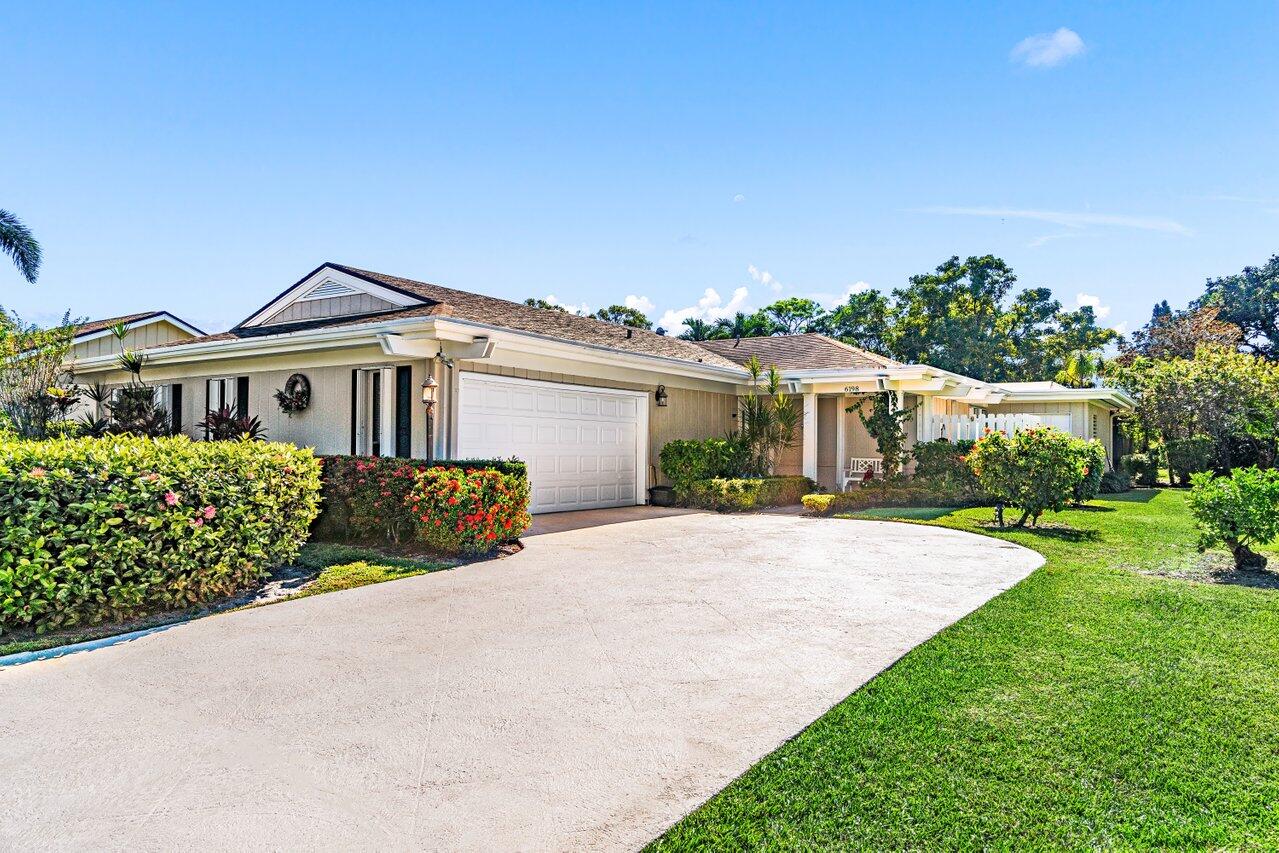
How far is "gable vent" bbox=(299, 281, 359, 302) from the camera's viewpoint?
532 inches

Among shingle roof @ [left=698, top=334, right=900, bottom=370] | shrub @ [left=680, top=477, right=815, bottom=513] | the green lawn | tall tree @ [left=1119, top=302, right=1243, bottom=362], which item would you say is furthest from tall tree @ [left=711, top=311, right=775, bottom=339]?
the green lawn

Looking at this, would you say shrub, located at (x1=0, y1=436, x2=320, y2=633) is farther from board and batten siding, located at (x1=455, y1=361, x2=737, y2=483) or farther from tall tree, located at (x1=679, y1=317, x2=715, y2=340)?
tall tree, located at (x1=679, y1=317, x2=715, y2=340)

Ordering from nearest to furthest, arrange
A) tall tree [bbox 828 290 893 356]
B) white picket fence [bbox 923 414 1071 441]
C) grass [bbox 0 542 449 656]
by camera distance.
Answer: grass [bbox 0 542 449 656], white picket fence [bbox 923 414 1071 441], tall tree [bbox 828 290 893 356]

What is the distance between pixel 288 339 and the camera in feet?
35.4

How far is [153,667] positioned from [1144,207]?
18739 mm

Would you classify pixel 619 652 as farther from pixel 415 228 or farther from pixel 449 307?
pixel 415 228

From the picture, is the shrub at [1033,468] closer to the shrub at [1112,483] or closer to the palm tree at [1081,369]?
the shrub at [1112,483]

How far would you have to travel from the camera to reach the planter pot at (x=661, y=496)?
1353 cm

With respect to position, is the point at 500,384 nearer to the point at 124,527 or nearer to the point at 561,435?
the point at 561,435

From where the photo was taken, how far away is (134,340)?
2100 centimetres

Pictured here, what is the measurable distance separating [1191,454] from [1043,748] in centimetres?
2079

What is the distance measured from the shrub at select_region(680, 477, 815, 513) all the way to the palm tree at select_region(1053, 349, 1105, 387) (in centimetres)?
1618

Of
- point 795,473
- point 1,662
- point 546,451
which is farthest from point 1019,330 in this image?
point 1,662

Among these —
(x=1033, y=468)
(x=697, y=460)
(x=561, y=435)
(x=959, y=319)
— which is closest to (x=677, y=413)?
(x=697, y=460)
